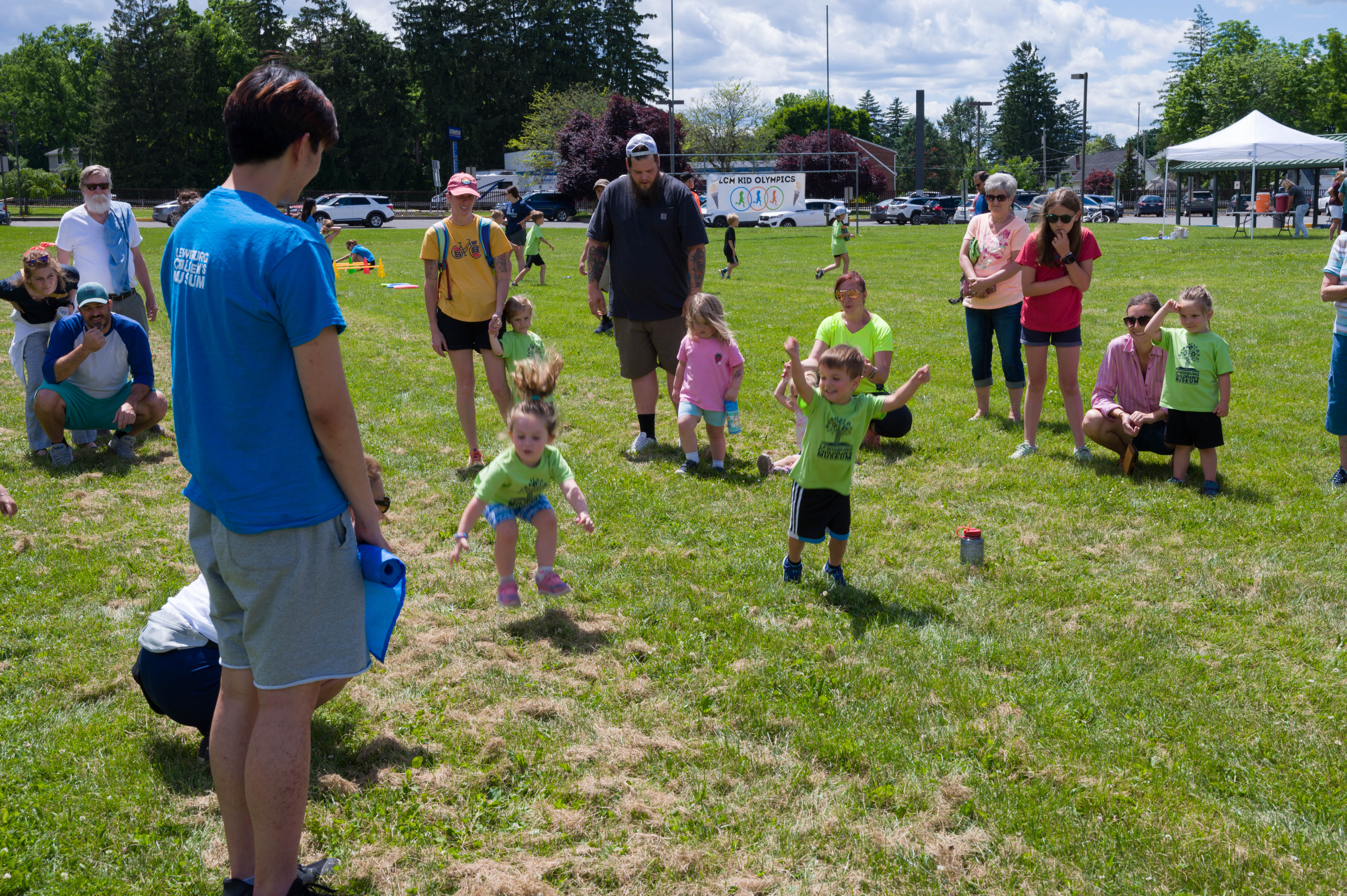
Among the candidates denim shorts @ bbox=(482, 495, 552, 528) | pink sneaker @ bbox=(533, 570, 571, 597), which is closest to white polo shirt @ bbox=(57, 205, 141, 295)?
denim shorts @ bbox=(482, 495, 552, 528)

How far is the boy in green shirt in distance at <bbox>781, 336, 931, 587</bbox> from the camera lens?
5.07 metres

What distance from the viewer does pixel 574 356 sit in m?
12.5

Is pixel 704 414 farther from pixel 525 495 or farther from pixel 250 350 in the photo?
pixel 250 350

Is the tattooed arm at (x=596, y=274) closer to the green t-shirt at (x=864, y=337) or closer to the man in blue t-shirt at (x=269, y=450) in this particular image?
the green t-shirt at (x=864, y=337)

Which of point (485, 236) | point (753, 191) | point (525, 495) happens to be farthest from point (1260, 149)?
point (525, 495)

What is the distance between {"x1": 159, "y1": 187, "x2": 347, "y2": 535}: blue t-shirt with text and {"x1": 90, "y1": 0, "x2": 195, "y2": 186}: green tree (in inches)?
3083

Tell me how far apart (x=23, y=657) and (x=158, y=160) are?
7832cm

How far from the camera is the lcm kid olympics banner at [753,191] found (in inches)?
1773

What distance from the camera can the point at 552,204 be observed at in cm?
5066

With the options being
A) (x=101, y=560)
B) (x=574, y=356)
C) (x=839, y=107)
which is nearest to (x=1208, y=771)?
(x=101, y=560)

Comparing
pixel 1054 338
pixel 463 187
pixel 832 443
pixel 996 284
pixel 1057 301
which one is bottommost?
pixel 832 443

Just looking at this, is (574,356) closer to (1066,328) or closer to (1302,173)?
(1066,328)

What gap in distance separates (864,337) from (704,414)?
140cm

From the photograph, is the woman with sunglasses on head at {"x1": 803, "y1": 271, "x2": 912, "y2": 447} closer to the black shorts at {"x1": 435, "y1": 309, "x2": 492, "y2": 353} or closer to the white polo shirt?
the black shorts at {"x1": 435, "y1": 309, "x2": 492, "y2": 353}
